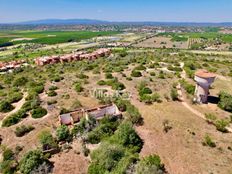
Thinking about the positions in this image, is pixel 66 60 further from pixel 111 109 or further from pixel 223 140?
pixel 223 140

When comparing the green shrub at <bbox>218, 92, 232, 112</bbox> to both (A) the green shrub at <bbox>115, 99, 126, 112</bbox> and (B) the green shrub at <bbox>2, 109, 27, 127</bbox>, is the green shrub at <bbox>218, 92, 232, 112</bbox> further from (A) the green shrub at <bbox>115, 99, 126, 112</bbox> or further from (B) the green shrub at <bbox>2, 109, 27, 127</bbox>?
(B) the green shrub at <bbox>2, 109, 27, 127</bbox>

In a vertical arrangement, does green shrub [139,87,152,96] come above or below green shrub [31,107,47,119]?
above

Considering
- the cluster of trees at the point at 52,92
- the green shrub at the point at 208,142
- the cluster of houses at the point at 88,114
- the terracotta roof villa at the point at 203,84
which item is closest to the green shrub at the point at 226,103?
the terracotta roof villa at the point at 203,84

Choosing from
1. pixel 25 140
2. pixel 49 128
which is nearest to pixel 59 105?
pixel 49 128

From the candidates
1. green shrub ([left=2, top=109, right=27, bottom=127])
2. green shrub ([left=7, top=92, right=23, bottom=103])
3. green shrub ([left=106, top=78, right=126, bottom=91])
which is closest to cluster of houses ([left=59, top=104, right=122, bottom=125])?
green shrub ([left=2, top=109, right=27, bottom=127])

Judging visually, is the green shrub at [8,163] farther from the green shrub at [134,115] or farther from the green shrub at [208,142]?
the green shrub at [208,142]

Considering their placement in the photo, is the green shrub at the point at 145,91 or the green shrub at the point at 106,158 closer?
the green shrub at the point at 106,158

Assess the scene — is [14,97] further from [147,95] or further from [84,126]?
[147,95]

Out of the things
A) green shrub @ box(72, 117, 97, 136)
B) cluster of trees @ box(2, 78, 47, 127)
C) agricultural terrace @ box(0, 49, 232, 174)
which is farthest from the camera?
cluster of trees @ box(2, 78, 47, 127)
